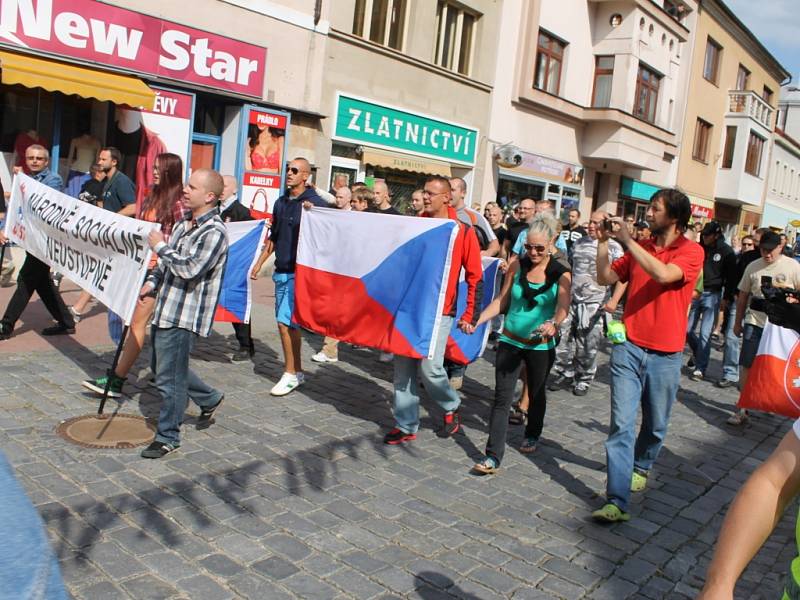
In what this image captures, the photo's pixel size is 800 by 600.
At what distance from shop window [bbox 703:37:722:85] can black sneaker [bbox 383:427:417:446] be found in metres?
31.5

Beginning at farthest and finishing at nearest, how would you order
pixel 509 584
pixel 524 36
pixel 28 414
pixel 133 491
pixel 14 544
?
pixel 524 36
pixel 28 414
pixel 133 491
pixel 509 584
pixel 14 544

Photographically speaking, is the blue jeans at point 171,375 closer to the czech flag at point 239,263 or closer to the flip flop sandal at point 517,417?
the czech flag at point 239,263

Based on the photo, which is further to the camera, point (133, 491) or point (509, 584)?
point (133, 491)

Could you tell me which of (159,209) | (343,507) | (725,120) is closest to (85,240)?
(159,209)

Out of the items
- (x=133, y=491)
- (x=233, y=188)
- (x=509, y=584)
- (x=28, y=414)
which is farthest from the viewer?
(x=233, y=188)

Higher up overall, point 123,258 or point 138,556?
point 123,258

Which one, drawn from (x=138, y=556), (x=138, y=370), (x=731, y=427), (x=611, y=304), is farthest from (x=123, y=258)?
(x=731, y=427)

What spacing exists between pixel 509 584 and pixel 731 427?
473 centimetres

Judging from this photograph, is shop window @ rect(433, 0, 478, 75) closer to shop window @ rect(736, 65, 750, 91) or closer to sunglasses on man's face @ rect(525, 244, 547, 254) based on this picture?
sunglasses on man's face @ rect(525, 244, 547, 254)

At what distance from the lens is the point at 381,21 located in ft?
56.2

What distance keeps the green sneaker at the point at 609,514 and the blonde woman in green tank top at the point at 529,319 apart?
86 centimetres

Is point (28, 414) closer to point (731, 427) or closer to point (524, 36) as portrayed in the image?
point (731, 427)

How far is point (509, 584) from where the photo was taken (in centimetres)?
379

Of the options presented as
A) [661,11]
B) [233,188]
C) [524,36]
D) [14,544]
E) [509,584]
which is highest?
[661,11]
